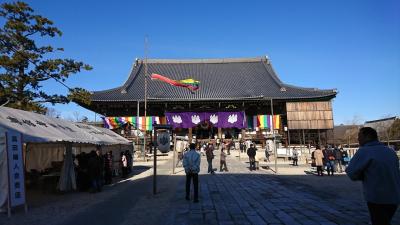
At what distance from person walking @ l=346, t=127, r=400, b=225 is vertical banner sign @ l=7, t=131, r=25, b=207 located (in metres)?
7.45

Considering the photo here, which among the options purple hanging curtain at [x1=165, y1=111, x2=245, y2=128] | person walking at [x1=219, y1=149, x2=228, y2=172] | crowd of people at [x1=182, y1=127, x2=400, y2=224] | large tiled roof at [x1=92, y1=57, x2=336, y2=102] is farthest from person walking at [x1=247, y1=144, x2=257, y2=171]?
purple hanging curtain at [x1=165, y1=111, x2=245, y2=128]

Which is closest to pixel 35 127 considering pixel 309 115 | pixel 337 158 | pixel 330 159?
pixel 330 159

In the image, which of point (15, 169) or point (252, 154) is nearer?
point (15, 169)

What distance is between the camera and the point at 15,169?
28.1ft

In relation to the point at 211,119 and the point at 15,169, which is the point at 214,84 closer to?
the point at 211,119

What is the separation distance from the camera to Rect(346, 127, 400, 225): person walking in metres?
3.78

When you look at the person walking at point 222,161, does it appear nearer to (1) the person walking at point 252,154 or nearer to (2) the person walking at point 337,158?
(1) the person walking at point 252,154

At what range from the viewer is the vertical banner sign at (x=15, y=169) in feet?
27.4

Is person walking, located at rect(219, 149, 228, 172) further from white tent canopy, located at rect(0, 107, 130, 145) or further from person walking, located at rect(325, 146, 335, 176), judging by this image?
white tent canopy, located at rect(0, 107, 130, 145)

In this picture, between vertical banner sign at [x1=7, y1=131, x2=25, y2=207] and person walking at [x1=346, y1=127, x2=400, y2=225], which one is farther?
vertical banner sign at [x1=7, y1=131, x2=25, y2=207]

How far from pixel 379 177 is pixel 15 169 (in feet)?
25.7

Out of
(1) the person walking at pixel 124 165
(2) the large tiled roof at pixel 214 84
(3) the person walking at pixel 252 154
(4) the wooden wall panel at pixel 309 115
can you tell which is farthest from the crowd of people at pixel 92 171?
(4) the wooden wall panel at pixel 309 115

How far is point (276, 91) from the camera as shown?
39.6 m

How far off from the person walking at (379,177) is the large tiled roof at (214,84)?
3335 cm
